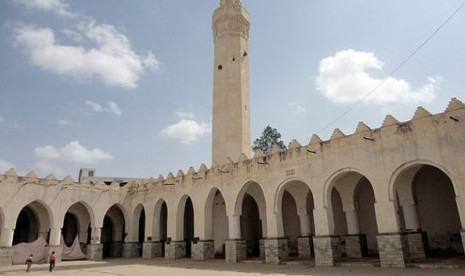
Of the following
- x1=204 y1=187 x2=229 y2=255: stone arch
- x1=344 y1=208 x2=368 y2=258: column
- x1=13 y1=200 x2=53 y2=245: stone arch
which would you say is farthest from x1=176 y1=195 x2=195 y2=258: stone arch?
x1=344 y1=208 x2=368 y2=258: column

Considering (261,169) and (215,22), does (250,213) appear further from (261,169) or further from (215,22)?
(215,22)

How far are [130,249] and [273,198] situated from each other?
498 inches

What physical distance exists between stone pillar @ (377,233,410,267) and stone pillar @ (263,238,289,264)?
4.38 metres

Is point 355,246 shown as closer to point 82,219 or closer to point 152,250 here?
point 152,250

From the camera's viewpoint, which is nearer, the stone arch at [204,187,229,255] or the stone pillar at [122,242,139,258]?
the stone arch at [204,187,229,255]

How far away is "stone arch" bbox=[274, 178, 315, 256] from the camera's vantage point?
52.6 feet

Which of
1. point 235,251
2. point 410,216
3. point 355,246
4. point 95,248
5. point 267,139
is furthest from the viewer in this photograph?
point 267,139

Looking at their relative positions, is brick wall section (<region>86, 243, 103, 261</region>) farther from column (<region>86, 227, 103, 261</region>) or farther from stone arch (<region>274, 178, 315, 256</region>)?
stone arch (<region>274, 178, 315, 256</region>)

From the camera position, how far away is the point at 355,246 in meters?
15.4

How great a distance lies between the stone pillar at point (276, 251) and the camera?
15.4 metres

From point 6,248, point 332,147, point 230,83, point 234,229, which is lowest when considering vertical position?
point 6,248

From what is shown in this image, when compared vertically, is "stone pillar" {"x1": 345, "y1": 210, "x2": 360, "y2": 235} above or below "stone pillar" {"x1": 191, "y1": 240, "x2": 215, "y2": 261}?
above

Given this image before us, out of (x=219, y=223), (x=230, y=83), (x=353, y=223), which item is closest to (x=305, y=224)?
(x=353, y=223)

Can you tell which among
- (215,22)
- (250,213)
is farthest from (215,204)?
(215,22)
